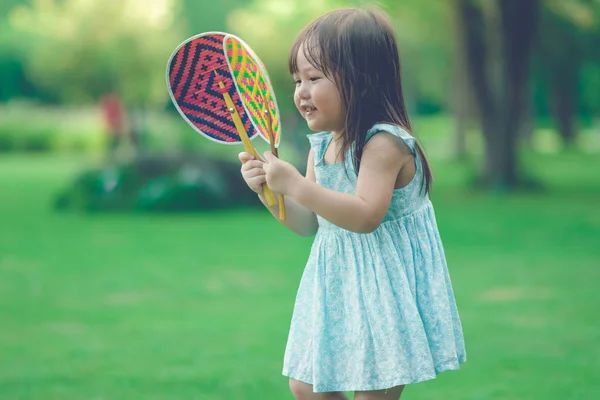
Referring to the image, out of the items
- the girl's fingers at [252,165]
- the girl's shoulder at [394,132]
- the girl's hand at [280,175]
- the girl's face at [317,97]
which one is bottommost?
the girl's hand at [280,175]

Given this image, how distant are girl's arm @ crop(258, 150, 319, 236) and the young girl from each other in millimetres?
115

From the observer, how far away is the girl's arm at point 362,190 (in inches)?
89.1

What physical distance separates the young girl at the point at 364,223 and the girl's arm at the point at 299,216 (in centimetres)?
11

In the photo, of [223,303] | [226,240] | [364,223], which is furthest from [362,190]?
[226,240]

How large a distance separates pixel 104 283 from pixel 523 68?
9.54 meters

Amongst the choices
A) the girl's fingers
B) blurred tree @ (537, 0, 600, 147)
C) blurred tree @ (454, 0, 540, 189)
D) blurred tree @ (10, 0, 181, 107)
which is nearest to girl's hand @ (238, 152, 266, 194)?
the girl's fingers

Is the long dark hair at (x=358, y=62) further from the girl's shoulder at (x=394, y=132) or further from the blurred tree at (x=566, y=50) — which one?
the blurred tree at (x=566, y=50)

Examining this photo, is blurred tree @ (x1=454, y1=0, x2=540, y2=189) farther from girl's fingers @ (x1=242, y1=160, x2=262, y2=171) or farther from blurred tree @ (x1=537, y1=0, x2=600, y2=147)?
girl's fingers @ (x1=242, y1=160, x2=262, y2=171)

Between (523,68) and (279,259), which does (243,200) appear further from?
(523,68)

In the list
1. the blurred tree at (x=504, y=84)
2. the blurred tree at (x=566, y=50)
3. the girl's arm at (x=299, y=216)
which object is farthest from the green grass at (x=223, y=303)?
the blurred tree at (x=566, y=50)

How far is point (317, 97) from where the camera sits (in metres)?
2.36

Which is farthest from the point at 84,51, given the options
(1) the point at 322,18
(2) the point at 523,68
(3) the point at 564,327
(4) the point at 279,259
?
(1) the point at 322,18

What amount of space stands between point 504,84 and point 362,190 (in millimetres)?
12059

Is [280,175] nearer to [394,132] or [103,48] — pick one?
[394,132]
